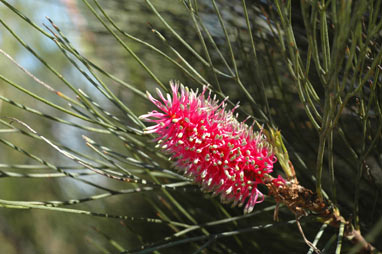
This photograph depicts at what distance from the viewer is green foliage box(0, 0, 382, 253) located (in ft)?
1.94

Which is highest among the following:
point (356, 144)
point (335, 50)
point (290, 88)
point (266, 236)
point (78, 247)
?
point (335, 50)

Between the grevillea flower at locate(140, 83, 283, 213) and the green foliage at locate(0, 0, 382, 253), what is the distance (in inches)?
2.1

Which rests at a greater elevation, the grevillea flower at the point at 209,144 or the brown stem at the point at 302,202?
the grevillea flower at the point at 209,144

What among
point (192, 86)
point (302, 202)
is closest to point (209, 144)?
point (302, 202)

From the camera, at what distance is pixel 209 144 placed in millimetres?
579

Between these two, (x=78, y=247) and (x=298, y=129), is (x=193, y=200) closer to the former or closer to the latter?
(x=298, y=129)

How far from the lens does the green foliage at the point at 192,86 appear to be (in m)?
0.59

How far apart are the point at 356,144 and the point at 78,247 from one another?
1.02m

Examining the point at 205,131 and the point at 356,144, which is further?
the point at 356,144

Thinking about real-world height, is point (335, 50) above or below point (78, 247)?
above

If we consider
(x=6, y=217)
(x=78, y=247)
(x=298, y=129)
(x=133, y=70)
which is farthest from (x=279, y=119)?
(x=6, y=217)

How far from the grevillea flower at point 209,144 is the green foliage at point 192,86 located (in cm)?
5

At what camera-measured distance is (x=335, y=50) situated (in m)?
0.43

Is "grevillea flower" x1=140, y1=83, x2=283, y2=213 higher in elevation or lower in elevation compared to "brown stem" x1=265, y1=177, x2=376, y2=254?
higher
